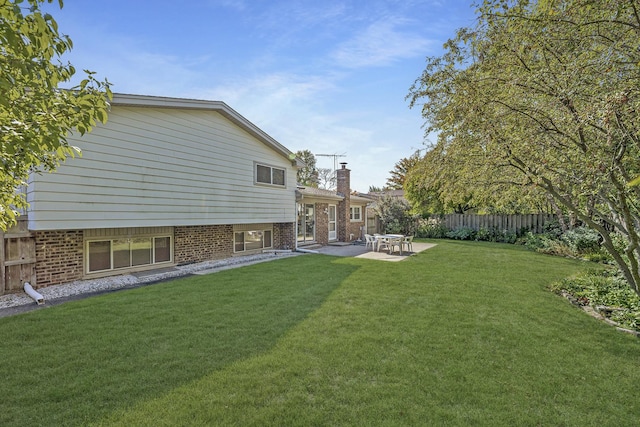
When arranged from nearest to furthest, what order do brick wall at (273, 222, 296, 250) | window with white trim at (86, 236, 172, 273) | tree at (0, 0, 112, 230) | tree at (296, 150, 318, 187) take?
tree at (0, 0, 112, 230) < window with white trim at (86, 236, 172, 273) < brick wall at (273, 222, 296, 250) < tree at (296, 150, 318, 187)

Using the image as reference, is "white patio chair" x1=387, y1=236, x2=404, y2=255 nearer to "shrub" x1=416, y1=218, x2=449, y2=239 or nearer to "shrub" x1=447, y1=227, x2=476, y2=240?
"shrub" x1=447, y1=227, x2=476, y2=240

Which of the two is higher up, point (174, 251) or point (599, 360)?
point (174, 251)

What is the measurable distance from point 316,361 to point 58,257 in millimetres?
7626

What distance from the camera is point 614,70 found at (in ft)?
10.3

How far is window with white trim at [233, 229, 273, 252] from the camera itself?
1305 centimetres

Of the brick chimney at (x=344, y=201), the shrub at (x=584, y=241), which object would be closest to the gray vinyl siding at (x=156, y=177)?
the brick chimney at (x=344, y=201)

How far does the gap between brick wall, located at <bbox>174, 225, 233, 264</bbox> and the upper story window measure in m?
2.39

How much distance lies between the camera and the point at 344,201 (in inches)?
711

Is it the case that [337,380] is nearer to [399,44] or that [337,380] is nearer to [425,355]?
[425,355]

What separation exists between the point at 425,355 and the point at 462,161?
3.04 m

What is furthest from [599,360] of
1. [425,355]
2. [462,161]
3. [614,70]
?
[614,70]

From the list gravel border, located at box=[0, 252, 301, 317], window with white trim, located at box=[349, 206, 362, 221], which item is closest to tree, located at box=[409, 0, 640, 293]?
gravel border, located at box=[0, 252, 301, 317]

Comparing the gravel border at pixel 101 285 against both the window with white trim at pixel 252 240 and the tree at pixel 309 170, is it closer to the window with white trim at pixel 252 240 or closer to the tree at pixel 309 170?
the window with white trim at pixel 252 240

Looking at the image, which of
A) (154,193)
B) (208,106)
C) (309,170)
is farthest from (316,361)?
(309,170)
